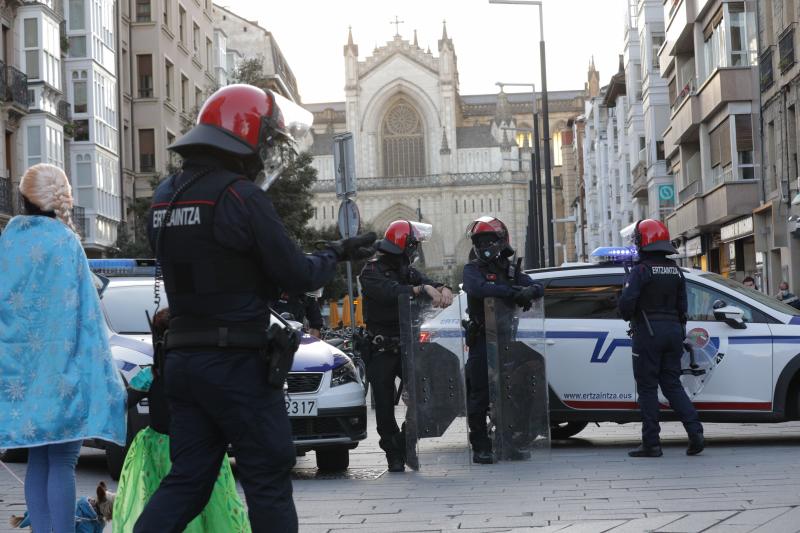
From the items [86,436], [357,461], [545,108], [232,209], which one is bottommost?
[357,461]

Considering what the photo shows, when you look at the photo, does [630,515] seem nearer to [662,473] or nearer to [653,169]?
[662,473]

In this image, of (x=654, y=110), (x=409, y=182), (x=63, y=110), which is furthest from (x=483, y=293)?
(x=409, y=182)

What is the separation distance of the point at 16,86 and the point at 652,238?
2634 centimetres

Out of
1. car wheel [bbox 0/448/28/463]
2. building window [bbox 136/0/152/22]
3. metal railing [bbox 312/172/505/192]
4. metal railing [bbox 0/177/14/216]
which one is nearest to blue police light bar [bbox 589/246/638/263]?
car wheel [bbox 0/448/28/463]

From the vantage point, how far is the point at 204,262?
479 cm

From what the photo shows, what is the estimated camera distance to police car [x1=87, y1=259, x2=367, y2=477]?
1007 cm

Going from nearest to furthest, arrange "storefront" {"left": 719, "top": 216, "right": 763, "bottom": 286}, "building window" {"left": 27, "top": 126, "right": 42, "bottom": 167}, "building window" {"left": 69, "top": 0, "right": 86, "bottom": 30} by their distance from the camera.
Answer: "storefront" {"left": 719, "top": 216, "right": 763, "bottom": 286}
"building window" {"left": 27, "top": 126, "right": 42, "bottom": 167}
"building window" {"left": 69, "top": 0, "right": 86, "bottom": 30}

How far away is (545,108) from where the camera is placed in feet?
107

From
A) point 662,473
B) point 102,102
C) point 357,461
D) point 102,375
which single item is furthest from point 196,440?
point 102,102

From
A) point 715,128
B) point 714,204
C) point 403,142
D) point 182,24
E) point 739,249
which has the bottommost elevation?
point 739,249

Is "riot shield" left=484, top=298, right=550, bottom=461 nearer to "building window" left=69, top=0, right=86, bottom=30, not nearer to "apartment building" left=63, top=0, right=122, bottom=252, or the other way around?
"apartment building" left=63, top=0, right=122, bottom=252

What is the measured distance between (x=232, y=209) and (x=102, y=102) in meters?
39.3

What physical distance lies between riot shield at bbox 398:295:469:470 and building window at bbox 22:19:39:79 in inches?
1084

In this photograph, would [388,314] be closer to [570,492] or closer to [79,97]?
Answer: [570,492]
